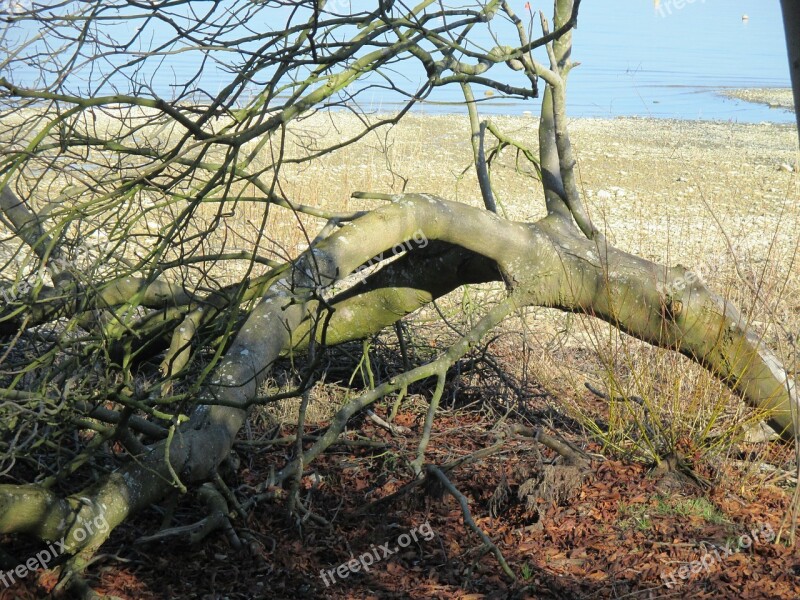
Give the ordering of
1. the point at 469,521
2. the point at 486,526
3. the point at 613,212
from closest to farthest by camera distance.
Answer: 1. the point at 469,521
2. the point at 486,526
3. the point at 613,212

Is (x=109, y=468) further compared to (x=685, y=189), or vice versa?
(x=685, y=189)

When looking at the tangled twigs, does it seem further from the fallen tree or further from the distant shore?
the distant shore

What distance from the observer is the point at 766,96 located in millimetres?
29969

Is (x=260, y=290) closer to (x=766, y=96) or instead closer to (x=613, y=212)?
(x=613, y=212)

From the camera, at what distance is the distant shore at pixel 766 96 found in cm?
2806

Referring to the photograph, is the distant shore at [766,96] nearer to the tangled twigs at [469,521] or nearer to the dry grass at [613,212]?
the dry grass at [613,212]

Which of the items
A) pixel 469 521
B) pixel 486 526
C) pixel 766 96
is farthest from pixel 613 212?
pixel 766 96

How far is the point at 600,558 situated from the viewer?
4.04 m

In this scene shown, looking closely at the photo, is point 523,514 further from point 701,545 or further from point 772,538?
point 772,538

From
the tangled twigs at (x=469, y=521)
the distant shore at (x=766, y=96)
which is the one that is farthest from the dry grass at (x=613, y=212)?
the distant shore at (x=766, y=96)

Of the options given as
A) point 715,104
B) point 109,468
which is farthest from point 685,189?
point 715,104

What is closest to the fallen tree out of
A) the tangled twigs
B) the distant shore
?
the tangled twigs

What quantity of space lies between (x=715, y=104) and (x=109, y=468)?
2661 cm

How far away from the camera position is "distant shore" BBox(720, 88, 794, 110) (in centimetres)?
2806
